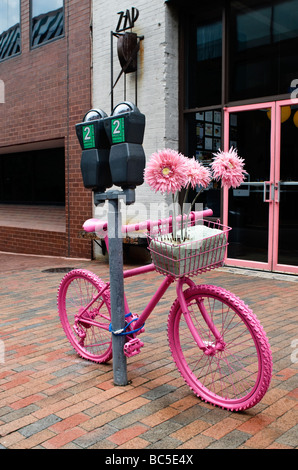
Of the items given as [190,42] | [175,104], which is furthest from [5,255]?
[190,42]

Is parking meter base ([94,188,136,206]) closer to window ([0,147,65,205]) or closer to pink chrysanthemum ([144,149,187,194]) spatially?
pink chrysanthemum ([144,149,187,194])

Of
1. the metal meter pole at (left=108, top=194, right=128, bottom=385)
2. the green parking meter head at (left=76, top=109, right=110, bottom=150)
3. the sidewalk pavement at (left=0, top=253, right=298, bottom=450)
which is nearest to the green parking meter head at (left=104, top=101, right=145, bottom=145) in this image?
the green parking meter head at (left=76, top=109, right=110, bottom=150)

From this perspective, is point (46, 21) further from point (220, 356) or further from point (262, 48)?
point (220, 356)

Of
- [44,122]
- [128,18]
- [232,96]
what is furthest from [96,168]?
[44,122]

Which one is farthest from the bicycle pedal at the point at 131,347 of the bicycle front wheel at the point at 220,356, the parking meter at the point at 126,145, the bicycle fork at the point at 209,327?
the parking meter at the point at 126,145

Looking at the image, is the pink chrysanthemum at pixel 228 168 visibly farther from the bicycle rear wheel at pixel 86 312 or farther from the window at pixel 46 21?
the window at pixel 46 21

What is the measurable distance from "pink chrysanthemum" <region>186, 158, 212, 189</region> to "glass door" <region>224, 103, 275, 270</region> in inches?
169

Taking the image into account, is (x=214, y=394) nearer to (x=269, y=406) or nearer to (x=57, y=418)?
(x=269, y=406)

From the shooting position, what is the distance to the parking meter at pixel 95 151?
3109 millimetres

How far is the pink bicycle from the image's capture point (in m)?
2.76

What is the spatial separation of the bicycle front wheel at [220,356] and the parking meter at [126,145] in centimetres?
77

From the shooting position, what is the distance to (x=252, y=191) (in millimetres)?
7277

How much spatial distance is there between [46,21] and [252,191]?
6.00m
